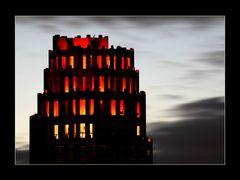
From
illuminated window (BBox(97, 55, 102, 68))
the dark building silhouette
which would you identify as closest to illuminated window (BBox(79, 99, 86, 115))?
the dark building silhouette

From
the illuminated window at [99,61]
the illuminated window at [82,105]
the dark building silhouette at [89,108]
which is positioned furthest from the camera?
the illuminated window at [99,61]

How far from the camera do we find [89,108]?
5522 inches

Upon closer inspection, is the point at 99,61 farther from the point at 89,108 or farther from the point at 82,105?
the point at 89,108

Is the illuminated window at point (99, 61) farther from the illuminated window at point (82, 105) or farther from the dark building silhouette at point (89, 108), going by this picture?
the illuminated window at point (82, 105)

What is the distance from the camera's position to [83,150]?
134125 mm

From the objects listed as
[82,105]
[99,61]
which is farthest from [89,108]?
[99,61]

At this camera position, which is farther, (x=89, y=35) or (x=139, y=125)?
(x=89, y=35)

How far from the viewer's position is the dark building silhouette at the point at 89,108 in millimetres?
134000

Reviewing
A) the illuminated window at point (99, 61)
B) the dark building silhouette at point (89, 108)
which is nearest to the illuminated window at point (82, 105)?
the dark building silhouette at point (89, 108)

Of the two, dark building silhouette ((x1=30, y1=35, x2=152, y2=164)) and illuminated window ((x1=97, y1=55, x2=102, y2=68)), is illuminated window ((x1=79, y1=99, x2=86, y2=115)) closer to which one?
dark building silhouette ((x1=30, y1=35, x2=152, y2=164))

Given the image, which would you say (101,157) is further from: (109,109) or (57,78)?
(57,78)
